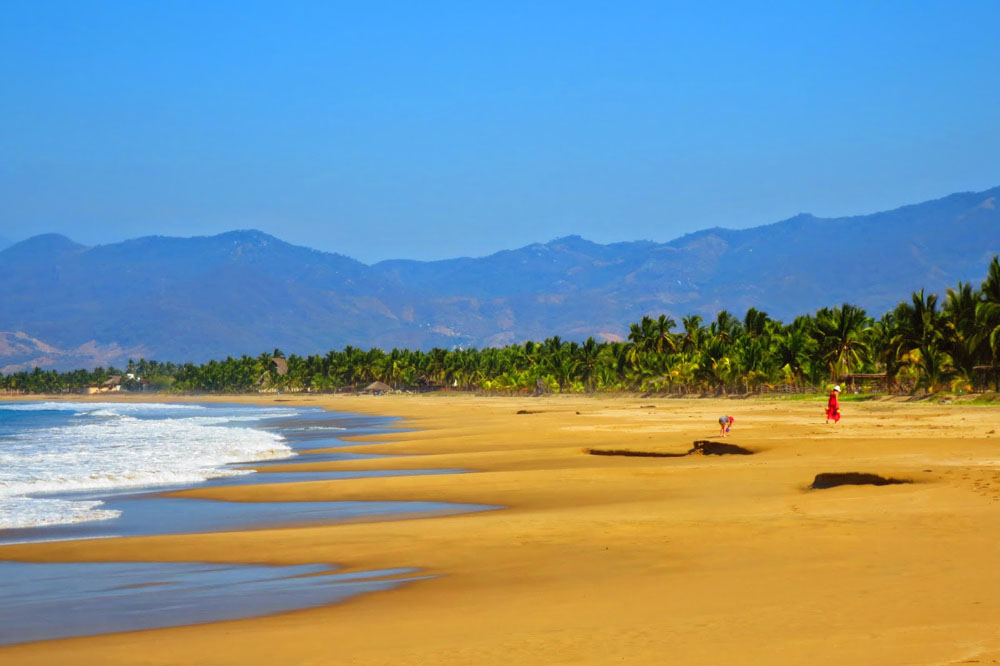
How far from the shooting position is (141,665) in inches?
349

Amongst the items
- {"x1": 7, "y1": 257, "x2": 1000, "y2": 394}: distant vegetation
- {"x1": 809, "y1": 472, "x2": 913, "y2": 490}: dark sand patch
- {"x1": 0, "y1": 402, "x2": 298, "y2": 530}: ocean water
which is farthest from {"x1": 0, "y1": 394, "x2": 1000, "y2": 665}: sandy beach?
{"x1": 7, "y1": 257, "x2": 1000, "y2": 394}: distant vegetation

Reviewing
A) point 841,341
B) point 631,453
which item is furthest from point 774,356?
point 631,453

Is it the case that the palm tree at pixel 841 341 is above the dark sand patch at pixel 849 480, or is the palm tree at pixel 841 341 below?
above

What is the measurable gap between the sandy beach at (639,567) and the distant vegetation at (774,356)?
35557mm

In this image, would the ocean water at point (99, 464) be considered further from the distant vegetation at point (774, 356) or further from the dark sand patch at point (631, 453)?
the distant vegetation at point (774, 356)

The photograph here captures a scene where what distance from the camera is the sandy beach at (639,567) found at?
866cm

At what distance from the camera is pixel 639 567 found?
40.8 ft

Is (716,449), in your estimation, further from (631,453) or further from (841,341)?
(841,341)

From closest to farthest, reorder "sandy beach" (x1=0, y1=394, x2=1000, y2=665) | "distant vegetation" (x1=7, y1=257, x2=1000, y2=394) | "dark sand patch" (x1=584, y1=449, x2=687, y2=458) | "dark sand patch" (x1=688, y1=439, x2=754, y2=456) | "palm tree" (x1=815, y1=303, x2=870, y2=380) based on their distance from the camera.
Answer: "sandy beach" (x1=0, y1=394, x2=1000, y2=665) < "dark sand patch" (x1=688, y1=439, x2=754, y2=456) < "dark sand patch" (x1=584, y1=449, x2=687, y2=458) < "distant vegetation" (x1=7, y1=257, x2=1000, y2=394) < "palm tree" (x1=815, y1=303, x2=870, y2=380)

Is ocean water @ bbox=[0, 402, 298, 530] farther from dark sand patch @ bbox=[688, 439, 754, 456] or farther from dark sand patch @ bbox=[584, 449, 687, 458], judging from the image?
dark sand patch @ bbox=[688, 439, 754, 456]

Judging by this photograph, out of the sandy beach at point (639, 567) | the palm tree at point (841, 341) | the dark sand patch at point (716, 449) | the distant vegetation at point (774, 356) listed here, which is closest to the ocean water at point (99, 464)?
the sandy beach at point (639, 567)

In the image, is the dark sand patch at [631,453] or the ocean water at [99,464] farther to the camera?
the dark sand patch at [631,453]

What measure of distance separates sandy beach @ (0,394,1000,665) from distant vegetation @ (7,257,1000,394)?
3556 cm

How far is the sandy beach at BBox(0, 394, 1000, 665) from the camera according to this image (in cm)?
866
